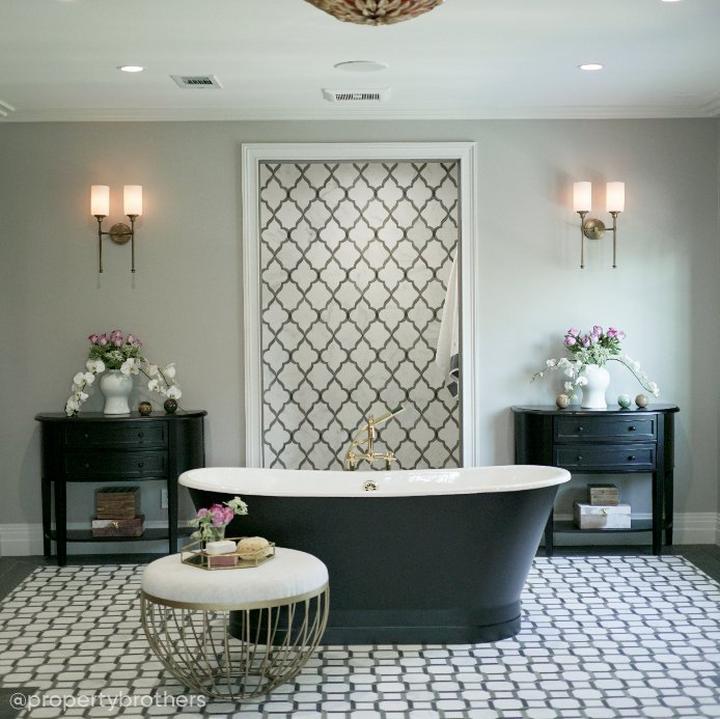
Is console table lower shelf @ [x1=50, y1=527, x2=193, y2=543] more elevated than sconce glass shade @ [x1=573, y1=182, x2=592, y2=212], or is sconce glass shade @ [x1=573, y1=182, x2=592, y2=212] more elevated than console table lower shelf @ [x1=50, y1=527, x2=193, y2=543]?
sconce glass shade @ [x1=573, y1=182, x2=592, y2=212]

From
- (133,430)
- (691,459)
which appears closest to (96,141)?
(133,430)

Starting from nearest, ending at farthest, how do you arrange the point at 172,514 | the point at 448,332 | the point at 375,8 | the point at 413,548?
the point at 375,8
the point at 413,548
the point at 172,514
the point at 448,332

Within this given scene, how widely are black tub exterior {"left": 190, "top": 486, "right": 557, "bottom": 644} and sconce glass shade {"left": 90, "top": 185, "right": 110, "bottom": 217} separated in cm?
221

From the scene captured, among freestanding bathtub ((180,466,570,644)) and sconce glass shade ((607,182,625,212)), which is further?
sconce glass shade ((607,182,625,212))

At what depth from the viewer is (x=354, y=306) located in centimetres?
766

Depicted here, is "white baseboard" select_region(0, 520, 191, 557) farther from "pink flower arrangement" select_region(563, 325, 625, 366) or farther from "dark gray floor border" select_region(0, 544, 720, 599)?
"pink flower arrangement" select_region(563, 325, 625, 366)

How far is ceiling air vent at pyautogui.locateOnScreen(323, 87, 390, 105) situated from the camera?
18.3ft

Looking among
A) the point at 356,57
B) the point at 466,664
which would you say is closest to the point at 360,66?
the point at 356,57

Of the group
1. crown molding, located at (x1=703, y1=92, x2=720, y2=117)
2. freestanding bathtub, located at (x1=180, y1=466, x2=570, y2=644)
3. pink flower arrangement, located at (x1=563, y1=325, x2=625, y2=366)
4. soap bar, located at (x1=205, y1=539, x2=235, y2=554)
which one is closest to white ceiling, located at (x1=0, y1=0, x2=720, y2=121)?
crown molding, located at (x1=703, y1=92, x2=720, y2=117)

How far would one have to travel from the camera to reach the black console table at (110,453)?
575 centimetres

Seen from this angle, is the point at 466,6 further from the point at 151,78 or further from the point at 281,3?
the point at 151,78

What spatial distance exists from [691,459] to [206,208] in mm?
3152

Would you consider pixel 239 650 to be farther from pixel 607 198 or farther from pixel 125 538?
pixel 607 198

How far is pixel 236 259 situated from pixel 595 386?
2136mm
